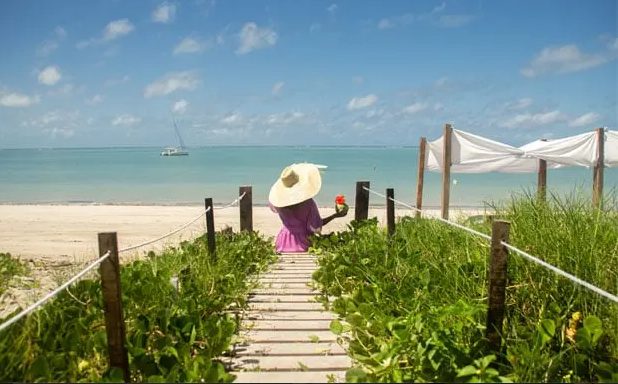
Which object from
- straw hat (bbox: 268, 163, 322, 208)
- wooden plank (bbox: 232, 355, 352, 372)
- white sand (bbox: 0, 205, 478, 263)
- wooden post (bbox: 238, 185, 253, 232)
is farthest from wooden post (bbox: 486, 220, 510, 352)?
wooden post (bbox: 238, 185, 253, 232)

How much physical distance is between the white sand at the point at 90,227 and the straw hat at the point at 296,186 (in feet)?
5.15

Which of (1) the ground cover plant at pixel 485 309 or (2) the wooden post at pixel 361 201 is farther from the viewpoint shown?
(2) the wooden post at pixel 361 201

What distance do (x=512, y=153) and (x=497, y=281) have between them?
267 inches

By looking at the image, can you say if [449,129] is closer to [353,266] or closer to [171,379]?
[353,266]

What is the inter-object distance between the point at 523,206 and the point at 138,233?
10567 millimetres

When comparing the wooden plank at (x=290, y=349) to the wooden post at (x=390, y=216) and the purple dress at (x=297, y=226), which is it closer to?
the wooden post at (x=390, y=216)

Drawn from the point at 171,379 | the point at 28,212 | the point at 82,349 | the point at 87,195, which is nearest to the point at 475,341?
the point at 171,379

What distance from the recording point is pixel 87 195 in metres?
27.7

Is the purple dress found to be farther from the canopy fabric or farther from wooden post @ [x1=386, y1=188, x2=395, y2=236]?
the canopy fabric

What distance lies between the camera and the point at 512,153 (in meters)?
9.19

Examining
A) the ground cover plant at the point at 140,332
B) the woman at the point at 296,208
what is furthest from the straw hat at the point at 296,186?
the ground cover plant at the point at 140,332

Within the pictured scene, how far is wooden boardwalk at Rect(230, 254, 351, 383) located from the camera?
10.6 ft

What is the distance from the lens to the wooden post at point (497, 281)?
3.06 metres

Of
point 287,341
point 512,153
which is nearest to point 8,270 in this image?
point 287,341
